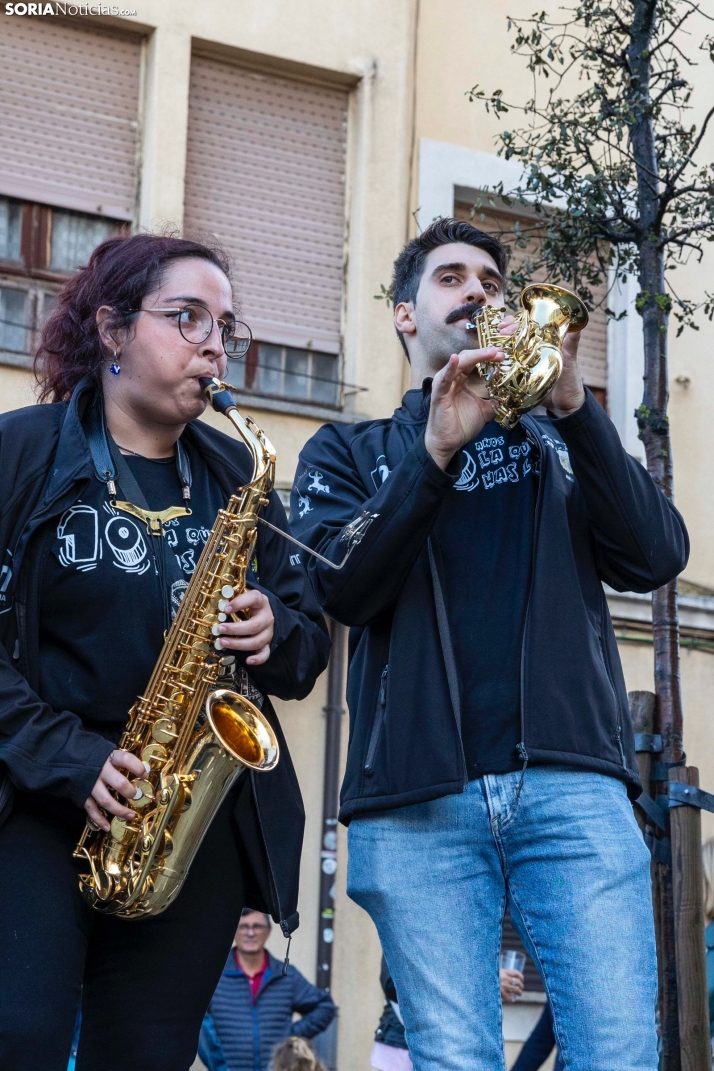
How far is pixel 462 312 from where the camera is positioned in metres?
3.70

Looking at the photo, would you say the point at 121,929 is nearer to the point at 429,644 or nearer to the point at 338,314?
the point at 429,644

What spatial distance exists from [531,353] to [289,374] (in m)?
6.57

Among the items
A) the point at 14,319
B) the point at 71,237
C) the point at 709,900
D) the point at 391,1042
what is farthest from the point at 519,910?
the point at 71,237

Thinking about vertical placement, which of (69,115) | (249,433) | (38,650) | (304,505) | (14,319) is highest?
(69,115)

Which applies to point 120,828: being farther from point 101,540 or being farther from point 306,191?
point 306,191

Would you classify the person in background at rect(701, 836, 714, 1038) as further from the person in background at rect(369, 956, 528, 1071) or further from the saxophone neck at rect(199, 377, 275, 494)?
the saxophone neck at rect(199, 377, 275, 494)

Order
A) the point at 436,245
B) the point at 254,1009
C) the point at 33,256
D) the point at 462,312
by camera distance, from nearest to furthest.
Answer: the point at 462,312 → the point at 436,245 → the point at 254,1009 → the point at 33,256

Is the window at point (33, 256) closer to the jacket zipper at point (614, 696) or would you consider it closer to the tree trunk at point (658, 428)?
the tree trunk at point (658, 428)

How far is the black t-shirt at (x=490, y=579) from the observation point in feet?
10.2

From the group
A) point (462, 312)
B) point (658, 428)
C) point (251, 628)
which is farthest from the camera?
point (658, 428)

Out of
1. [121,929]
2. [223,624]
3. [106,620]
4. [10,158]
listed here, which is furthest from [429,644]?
[10,158]

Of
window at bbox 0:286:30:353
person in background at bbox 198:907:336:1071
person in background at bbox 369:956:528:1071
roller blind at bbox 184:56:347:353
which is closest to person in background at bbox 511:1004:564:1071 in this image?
person in background at bbox 369:956:528:1071

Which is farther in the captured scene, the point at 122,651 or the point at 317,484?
the point at 317,484

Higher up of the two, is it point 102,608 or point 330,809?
point 102,608
